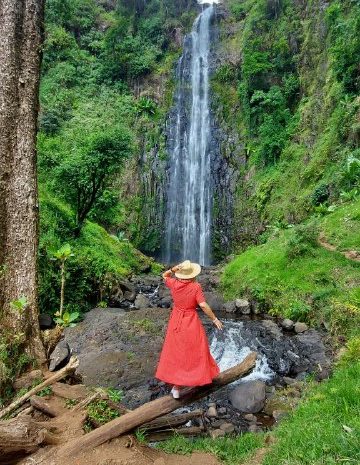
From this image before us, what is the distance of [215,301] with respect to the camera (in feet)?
42.0

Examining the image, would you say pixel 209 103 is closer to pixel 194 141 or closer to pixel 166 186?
pixel 194 141

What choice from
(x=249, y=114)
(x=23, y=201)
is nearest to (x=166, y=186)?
(x=249, y=114)

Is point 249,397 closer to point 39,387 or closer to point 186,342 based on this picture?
point 186,342

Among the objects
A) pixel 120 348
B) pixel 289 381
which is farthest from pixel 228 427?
pixel 120 348

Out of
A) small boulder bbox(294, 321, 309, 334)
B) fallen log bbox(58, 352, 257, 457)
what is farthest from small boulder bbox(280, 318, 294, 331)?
fallen log bbox(58, 352, 257, 457)

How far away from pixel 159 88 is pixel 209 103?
4.65 meters

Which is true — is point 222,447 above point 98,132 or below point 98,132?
below

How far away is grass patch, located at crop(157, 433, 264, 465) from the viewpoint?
14.3 ft

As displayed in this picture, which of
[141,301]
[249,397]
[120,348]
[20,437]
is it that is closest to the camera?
[20,437]

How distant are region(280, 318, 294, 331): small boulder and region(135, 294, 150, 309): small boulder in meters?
4.76

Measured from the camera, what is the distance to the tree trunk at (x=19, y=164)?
4.54 m

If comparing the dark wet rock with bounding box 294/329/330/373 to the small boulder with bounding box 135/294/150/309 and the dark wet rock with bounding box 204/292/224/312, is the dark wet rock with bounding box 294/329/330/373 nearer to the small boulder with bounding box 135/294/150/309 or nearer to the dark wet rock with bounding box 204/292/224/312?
the dark wet rock with bounding box 204/292/224/312

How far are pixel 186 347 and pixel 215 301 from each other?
871 centimetres

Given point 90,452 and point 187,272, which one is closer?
point 90,452
